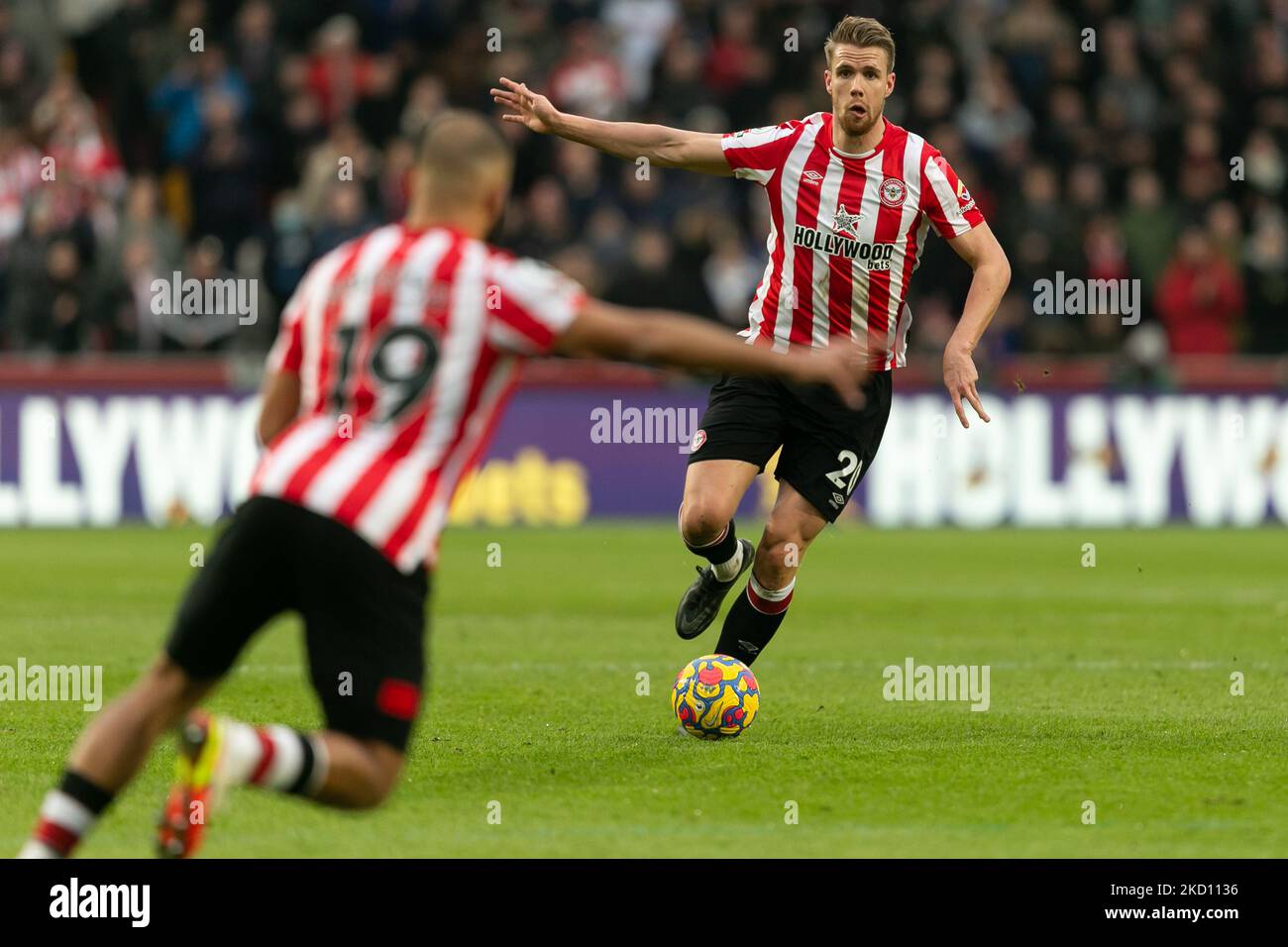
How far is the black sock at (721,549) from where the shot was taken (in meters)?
8.59

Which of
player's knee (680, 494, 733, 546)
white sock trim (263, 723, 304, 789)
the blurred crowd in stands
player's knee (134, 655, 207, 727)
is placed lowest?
white sock trim (263, 723, 304, 789)

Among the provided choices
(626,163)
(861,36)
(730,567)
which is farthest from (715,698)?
(626,163)

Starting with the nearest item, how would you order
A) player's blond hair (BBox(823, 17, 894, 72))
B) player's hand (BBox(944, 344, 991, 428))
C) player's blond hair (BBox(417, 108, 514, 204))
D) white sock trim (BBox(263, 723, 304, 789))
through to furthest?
white sock trim (BBox(263, 723, 304, 789)) < player's blond hair (BBox(417, 108, 514, 204)) < player's hand (BBox(944, 344, 991, 428)) < player's blond hair (BBox(823, 17, 894, 72))

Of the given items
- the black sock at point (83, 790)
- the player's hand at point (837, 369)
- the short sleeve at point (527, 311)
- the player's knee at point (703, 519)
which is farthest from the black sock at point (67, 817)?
the player's knee at point (703, 519)

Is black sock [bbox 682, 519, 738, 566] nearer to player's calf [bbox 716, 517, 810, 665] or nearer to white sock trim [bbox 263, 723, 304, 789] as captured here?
player's calf [bbox 716, 517, 810, 665]

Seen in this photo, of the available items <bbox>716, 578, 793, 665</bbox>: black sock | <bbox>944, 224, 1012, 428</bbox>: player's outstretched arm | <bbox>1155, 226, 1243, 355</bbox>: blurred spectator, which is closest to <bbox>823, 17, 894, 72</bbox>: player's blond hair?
<bbox>944, 224, 1012, 428</bbox>: player's outstretched arm

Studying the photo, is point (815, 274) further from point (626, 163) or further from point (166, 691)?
point (626, 163)

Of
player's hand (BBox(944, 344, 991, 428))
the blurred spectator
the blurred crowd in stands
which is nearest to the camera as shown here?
player's hand (BBox(944, 344, 991, 428))

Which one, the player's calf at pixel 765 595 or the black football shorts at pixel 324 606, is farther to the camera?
the player's calf at pixel 765 595

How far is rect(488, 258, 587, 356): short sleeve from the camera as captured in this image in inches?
196

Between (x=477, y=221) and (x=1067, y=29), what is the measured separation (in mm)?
17855

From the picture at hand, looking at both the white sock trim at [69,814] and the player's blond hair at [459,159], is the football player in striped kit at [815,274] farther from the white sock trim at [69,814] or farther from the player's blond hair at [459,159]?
the white sock trim at [69,814]

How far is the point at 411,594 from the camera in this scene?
5086 millimetres

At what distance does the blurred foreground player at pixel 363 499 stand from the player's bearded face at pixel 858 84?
3378mm
